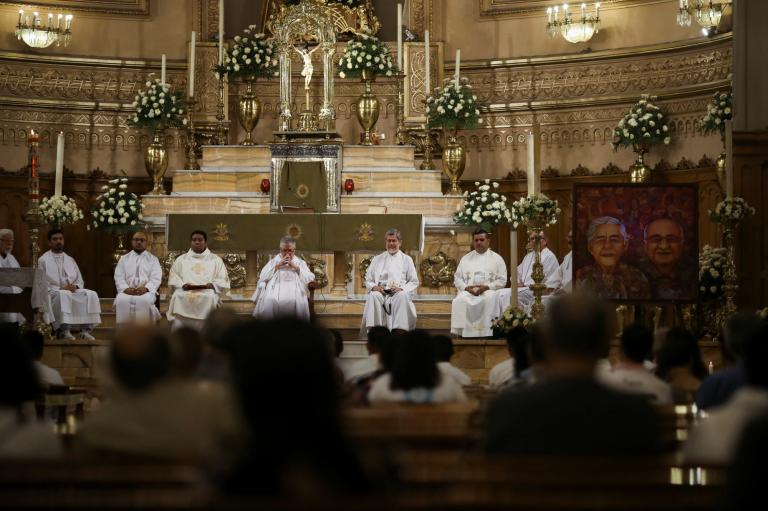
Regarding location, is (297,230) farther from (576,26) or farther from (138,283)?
(576,26)

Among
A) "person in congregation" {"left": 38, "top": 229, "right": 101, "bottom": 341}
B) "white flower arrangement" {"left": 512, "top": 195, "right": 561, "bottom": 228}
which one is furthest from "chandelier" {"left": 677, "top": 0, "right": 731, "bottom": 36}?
"person in congregation" {"left": 38, "top": 229, "right": 101, "bottom": 341}

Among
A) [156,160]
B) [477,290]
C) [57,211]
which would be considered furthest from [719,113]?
[57,211]

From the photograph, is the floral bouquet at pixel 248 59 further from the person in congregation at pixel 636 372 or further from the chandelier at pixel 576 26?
the person in congregation at pixel 636 372

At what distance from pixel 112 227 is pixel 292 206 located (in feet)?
7.25

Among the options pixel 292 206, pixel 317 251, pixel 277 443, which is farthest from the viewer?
pixel 292 206

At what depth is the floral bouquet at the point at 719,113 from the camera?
16062 mm

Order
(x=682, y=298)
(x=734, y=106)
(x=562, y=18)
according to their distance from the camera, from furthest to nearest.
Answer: (x=562, y=18) → (x=734, y=106) → (x=682, y=298)

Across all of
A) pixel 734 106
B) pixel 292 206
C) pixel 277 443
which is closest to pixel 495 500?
pixel 277 443

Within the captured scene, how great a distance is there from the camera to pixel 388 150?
57.8 ft

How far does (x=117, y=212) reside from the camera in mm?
16438

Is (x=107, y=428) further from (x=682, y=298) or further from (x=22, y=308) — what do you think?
(x=22, y=308)

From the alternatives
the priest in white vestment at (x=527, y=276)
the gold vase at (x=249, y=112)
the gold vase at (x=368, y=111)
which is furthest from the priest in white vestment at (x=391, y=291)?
the gold vase at (x=249, y=112)

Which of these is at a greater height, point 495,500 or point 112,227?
point 112,227

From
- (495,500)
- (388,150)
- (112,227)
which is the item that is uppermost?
(388,150)
